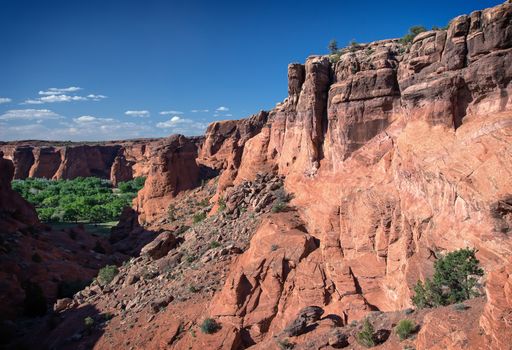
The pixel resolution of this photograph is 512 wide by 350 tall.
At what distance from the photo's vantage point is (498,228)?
15.7 meters

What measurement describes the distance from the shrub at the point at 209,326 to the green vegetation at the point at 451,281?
11.2 meters

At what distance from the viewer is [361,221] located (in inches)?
912

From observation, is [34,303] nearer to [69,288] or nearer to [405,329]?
[69,288]

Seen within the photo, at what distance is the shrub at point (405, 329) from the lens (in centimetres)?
1537

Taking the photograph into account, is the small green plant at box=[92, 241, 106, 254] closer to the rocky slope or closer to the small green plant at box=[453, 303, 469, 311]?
the rocky slope

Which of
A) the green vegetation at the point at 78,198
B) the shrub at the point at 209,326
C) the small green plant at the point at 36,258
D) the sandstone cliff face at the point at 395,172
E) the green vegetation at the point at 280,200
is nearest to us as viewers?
the sandstone cliff face at the point at 395,172

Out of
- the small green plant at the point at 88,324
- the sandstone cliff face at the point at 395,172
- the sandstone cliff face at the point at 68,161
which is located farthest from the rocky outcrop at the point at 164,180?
the sandstone cliff face at the point at 68,161

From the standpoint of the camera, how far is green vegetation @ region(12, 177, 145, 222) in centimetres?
7769

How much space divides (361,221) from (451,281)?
694cm

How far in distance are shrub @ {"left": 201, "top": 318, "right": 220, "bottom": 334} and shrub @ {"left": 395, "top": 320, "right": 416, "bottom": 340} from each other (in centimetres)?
1102

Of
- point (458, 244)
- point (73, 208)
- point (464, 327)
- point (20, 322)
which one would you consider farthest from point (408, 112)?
point (73, 208)

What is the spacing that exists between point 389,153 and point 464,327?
12652 mm

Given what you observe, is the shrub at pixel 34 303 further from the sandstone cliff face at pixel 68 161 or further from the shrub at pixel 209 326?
the sandstone cliff face at pixel 68 161

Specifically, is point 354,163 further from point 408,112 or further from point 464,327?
point 464,327
